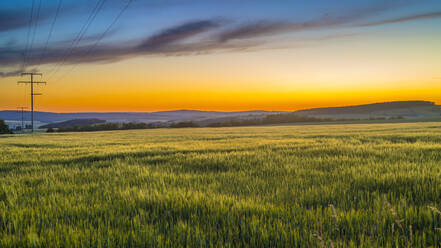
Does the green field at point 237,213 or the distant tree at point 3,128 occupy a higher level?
the green field at point 237,213

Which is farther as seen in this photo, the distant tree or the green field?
the distant tree

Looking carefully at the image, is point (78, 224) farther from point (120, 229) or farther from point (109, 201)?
point (109, 201)

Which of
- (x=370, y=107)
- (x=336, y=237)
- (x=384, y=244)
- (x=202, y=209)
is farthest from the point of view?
(x=370, y=107)

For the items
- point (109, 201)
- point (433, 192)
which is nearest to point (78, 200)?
point (109, 201)

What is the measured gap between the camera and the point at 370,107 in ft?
443

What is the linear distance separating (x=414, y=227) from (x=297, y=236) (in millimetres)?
1375

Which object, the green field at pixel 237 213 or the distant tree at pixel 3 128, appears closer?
the green field at pixel 237 213

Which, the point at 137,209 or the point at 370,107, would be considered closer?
the point at 137,209

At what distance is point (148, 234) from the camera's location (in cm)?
273

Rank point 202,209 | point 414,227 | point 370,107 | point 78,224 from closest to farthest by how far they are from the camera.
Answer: point 414,227, point 78,224, point 202,209, point 370,107

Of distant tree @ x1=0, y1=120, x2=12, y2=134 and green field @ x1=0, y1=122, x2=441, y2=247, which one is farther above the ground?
green field @ x1=0, y1=122, x2=441, y2=247

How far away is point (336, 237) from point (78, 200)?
12.2 feet

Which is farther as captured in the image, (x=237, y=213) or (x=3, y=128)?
(x=3, y=128)

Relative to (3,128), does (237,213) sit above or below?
above
